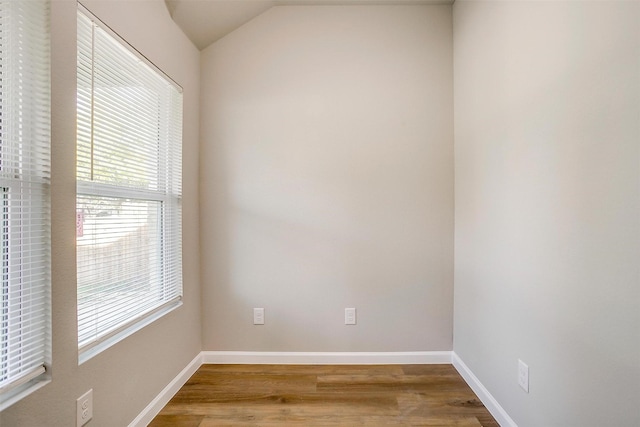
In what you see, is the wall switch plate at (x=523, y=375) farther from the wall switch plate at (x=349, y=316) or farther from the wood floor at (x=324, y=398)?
the wall switch plate at (x=349, y=316)

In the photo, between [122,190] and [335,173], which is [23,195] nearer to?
[122,190]

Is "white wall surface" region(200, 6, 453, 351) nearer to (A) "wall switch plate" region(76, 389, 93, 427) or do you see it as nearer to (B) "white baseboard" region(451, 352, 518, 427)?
(B) "white baseboard" region(451, 352, 518, 427)

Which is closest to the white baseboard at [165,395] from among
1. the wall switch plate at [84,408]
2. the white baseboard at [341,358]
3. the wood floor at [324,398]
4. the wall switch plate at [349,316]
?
the wood floor at [324,398]

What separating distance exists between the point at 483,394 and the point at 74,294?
2224 millimetres

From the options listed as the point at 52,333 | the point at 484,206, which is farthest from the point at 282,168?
the point at 52,333

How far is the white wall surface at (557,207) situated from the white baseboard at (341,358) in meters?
0.38

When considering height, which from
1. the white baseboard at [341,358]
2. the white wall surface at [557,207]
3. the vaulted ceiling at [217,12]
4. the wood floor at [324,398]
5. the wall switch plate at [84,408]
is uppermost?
the vaulted ceiling at [217,12]

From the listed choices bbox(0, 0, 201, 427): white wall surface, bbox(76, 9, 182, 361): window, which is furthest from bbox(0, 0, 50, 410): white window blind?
bbox(76, 9, 182, 361): window

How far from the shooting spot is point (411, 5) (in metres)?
2.14

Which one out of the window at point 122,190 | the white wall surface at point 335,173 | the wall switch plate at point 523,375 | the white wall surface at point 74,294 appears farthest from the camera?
the white wall surface at point 335,173

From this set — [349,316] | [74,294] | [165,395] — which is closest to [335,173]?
[349,316]

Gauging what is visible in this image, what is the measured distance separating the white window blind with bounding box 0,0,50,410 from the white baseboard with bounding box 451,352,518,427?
7.01 feet

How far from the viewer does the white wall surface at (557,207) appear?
92 centimetres

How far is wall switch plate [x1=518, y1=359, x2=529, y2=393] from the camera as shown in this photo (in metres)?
1.35
